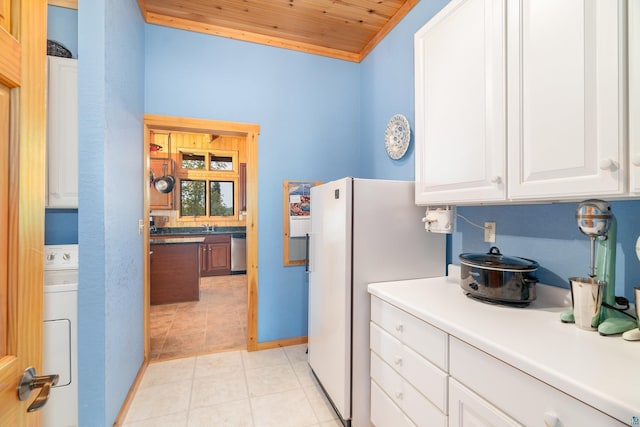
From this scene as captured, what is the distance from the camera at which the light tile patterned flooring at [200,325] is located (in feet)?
9.15

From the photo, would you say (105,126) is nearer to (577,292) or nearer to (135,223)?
(135,223)

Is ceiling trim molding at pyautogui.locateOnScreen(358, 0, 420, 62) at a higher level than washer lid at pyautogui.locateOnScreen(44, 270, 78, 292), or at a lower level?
higher

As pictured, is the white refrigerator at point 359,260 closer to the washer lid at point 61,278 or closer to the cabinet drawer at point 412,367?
the cabinet drawer at point 412,367

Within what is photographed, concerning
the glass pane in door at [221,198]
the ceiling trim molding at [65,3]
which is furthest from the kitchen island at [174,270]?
the ceiling trim molding at [65,3]

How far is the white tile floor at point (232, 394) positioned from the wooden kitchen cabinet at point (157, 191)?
3358 mm

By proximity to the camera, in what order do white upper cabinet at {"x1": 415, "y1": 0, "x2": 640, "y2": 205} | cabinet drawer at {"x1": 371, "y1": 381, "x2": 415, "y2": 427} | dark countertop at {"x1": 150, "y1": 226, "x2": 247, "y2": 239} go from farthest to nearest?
1. dark countertop at {"x1": 150, "y1": 226, "x2": 247, "y2": 239}
2. cabinet drawer at {"x1": 371, "y1": 381, "x2": 415, "y2": 427}
3. white upper cabinet at {"x1": 415, "y1": 0, "x2": 640, "y2": 205}

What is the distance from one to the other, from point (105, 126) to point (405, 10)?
233cm

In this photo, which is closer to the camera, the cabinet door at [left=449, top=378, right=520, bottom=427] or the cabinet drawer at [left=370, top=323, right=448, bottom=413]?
the cabinet door at [left=449, top=378, right=520, bottom=427]

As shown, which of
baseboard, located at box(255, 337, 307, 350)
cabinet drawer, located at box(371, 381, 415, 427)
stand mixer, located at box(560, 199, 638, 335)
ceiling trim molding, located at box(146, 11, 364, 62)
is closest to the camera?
stand mixer, located at box(560, 199, 638, 335)

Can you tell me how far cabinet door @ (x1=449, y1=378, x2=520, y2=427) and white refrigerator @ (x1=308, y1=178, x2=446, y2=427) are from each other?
2.13 ft

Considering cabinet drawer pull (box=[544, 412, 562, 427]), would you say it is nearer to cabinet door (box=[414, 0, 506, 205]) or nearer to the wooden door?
cabinet door (box=[414, 0, 506, 205])

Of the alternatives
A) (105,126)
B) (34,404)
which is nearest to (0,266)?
(34,404)

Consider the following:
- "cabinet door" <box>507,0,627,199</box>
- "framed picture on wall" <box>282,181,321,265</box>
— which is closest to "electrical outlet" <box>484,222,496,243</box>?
"cabinet door" <box>507,0,627,199</box>

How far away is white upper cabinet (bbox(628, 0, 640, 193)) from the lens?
0.80 metres
